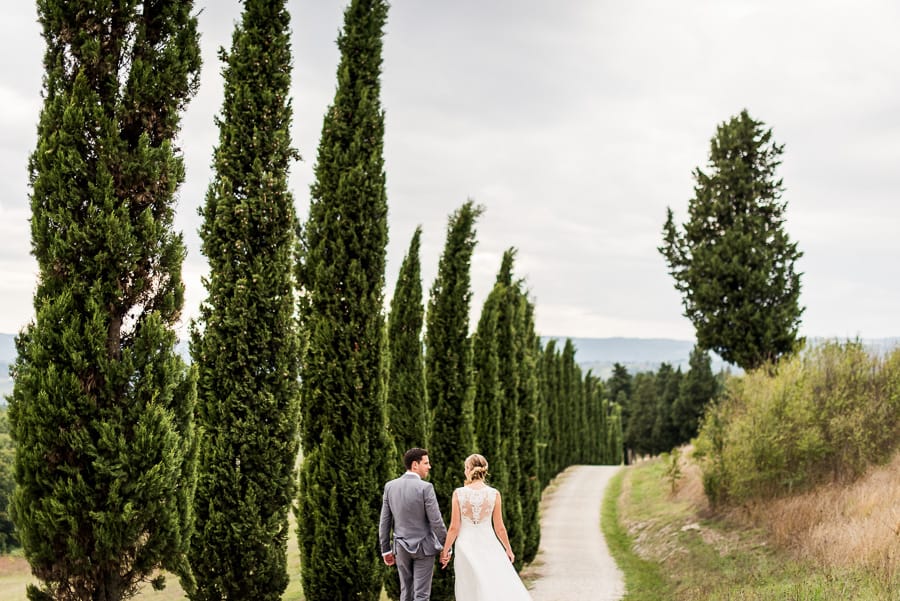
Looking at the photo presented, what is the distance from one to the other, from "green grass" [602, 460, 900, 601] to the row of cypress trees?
15.9 feet

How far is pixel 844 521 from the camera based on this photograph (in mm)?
14070

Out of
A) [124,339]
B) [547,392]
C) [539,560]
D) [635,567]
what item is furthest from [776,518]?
[547,392]

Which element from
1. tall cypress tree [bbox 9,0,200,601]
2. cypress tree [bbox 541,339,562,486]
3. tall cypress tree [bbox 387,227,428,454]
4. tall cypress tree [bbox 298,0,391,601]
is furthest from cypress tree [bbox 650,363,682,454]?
tall cypress tree [bbox 9,0,200,601]

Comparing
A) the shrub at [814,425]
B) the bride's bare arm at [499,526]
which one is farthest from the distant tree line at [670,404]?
the bride's bare arm at [499,526]

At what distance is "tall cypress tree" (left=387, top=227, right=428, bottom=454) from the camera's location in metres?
13.7

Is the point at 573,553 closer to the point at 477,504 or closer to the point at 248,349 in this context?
the point at 477,504

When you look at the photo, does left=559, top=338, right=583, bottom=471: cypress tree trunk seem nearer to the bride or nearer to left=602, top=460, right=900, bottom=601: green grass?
left=602, top=460, right=900, bottom=601: green grass

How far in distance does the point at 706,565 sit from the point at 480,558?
8891 millimetres

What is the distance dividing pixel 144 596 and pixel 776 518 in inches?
563

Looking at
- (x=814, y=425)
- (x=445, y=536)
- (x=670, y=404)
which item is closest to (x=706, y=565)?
(x=814, y=425)

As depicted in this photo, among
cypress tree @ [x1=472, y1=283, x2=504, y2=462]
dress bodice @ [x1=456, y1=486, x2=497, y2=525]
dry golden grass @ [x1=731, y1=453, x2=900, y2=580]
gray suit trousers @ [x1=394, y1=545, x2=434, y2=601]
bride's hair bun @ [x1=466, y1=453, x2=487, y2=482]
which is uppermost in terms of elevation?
cypress tree @ [x1=472, y1=283, x2=504, y2=462]

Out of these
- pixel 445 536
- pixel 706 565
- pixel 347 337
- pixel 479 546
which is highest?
pixel 347 337

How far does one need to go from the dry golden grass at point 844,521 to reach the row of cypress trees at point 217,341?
6.71m

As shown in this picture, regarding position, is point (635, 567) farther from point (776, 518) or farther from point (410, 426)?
point (410, 426)
